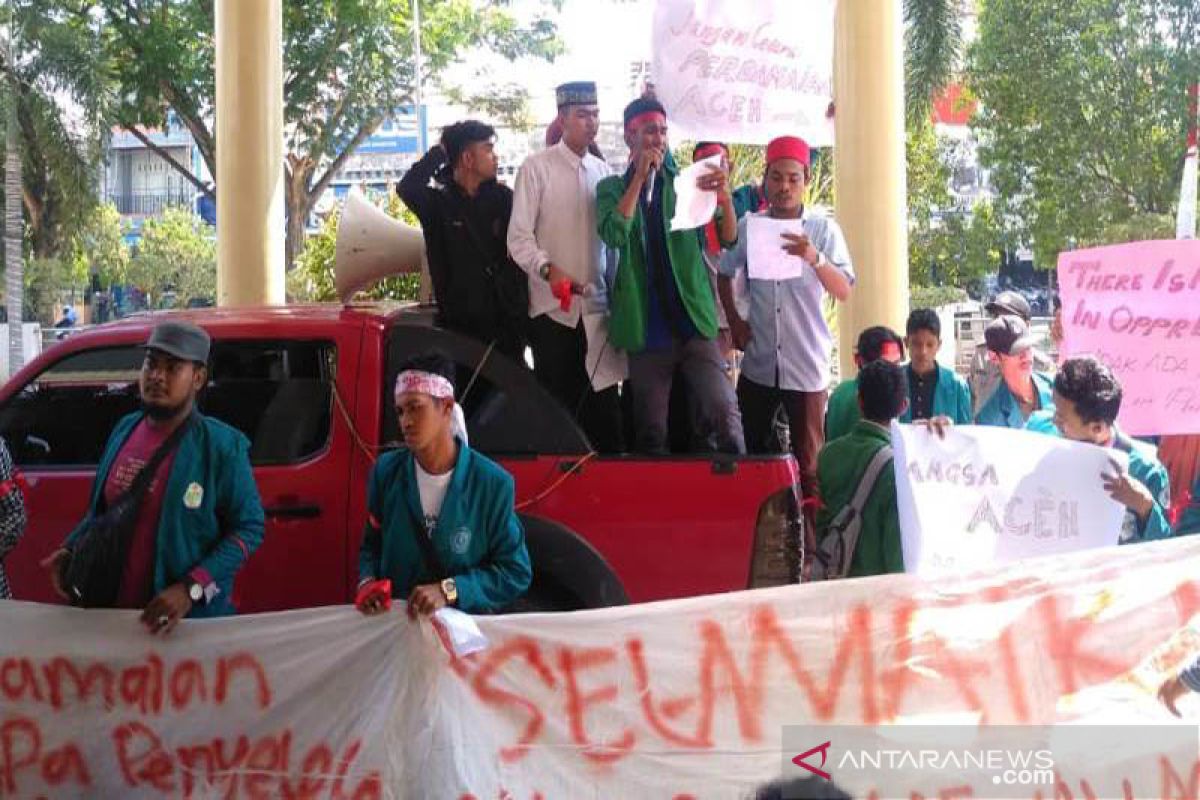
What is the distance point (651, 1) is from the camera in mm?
6879

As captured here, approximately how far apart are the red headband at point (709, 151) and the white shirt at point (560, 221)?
1.43 ft

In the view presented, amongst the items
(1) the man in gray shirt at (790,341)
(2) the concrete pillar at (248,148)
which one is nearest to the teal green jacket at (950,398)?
(1) the man in gray shirt at (790,341)

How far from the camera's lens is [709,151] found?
6.24 meters

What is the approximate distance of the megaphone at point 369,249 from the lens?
6.68 metres

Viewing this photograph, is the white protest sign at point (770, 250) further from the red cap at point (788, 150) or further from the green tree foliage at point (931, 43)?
the green tree foliage at point (931, 43)

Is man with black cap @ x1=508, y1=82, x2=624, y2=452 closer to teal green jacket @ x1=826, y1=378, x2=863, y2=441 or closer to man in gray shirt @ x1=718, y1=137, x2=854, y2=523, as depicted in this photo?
man in gray shirt @ x1=718, y1=137, x2=854, y2=523

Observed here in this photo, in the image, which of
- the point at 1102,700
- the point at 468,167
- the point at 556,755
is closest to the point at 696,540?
the point at 556,755

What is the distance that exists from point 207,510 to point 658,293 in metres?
2.22

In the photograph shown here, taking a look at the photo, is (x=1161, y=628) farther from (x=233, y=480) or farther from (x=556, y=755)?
(x=233, y=480)

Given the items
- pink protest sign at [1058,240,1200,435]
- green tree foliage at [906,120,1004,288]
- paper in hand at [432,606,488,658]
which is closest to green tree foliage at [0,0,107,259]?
green tree foliage at [906,120,1004,288]

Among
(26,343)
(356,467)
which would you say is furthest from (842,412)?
(26,343)

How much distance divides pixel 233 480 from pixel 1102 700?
8.78 feet

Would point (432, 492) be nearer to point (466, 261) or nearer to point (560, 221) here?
point (466, 261)
